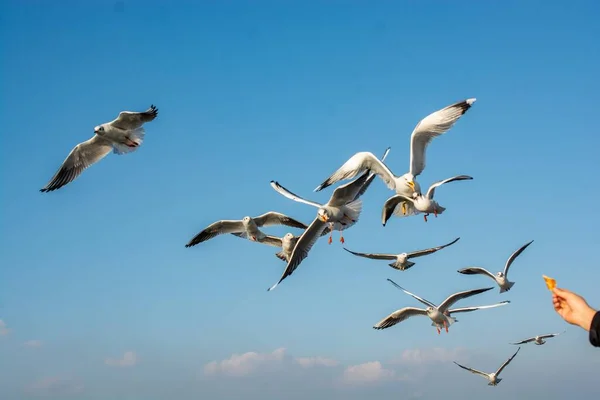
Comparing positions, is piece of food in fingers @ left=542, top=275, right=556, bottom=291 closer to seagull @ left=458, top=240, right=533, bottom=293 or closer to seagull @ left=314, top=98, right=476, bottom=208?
seagull @ left=314, top=98, right=476, bottom=208

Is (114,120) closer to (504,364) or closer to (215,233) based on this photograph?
(215,233)

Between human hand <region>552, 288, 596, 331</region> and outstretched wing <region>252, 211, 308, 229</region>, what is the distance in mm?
17306

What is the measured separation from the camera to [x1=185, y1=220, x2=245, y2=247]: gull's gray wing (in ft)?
68.9

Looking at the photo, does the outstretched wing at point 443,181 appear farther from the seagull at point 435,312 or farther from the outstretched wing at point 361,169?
the seagull at point 435,312

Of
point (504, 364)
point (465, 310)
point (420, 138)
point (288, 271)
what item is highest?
point (420, 138)

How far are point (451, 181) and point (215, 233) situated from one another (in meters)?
7.68

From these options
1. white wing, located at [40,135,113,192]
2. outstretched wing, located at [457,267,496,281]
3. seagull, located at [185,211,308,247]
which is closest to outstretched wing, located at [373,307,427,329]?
outstretched wing, located at [457,267,496,281]

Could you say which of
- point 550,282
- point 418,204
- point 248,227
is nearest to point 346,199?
Result: point 418,204

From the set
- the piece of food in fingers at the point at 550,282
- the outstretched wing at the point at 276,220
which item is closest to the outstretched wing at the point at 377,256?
the outstretched wing at the point at 276,220

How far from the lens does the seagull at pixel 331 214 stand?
1681 cm

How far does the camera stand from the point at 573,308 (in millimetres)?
3270

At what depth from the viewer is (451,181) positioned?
725 inches

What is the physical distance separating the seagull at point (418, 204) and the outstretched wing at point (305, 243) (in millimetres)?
2361

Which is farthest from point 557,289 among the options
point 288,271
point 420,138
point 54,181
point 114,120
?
point 54,181
